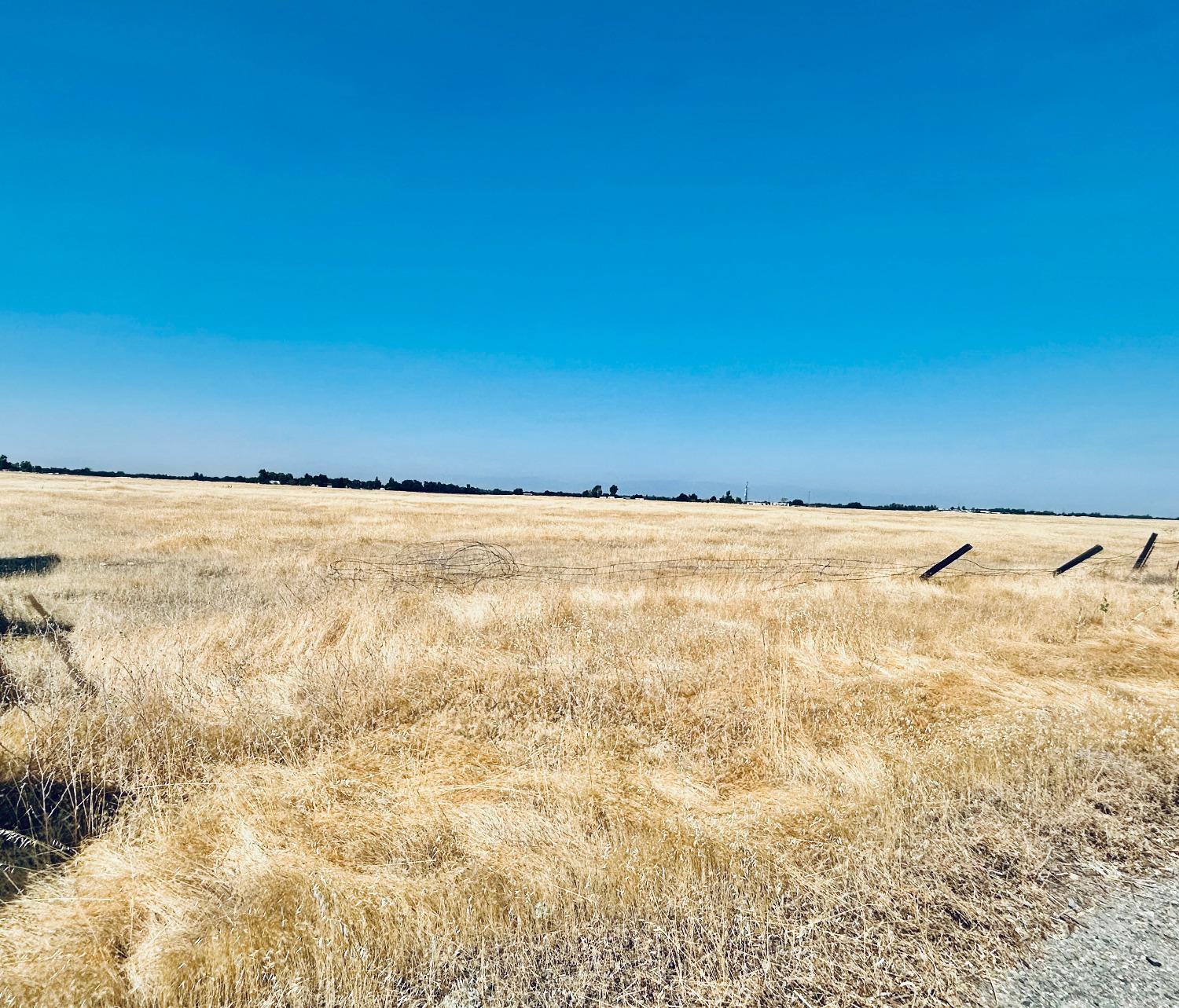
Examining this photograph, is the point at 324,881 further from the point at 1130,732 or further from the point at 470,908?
the point at 1130,732

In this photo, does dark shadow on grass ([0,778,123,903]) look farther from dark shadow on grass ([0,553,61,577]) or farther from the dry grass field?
dark shadow on grass ([0,553,61,577])

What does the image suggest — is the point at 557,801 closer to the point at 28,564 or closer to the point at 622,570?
the point at 622,570

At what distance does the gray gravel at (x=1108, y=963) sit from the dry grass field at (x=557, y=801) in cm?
14

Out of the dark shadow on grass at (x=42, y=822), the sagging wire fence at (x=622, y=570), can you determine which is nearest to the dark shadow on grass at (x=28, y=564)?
the sagging wire fence at (x=622, y=570)

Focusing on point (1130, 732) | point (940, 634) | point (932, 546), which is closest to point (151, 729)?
point (1130, 732)

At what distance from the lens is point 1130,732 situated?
17.4 ft

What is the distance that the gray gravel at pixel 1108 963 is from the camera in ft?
8.63

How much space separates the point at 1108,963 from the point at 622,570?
15.8 metres

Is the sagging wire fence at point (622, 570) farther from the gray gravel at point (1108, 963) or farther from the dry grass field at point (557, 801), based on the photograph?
the gray gravel at point (1108, 963)

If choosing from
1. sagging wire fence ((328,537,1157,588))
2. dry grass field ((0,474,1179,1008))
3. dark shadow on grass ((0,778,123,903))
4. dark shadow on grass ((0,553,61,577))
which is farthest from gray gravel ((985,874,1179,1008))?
dark shadow on grass ((0,553,61,577))

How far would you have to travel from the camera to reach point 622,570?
18.6m

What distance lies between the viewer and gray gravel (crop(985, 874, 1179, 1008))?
2.63m

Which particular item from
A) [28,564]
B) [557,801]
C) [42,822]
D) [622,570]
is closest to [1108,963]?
[557,801]

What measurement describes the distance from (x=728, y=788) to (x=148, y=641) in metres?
7.62
